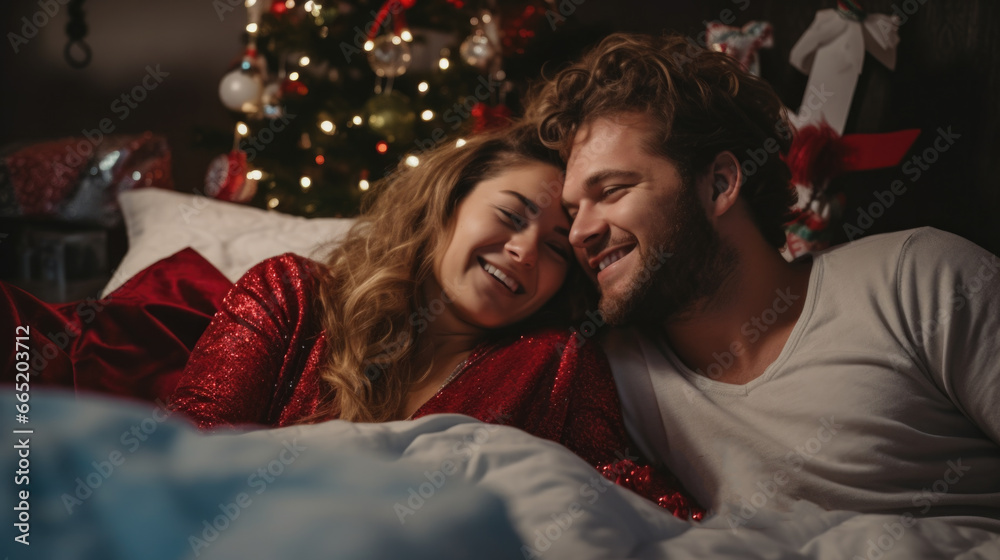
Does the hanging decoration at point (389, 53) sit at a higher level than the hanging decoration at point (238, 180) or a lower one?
higher

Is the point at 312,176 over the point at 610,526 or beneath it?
beneath

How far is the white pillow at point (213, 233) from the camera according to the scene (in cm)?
169

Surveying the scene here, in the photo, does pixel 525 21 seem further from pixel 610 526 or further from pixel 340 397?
pixel 610 526

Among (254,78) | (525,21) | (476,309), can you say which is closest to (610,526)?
(476,309)

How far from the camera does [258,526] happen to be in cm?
57

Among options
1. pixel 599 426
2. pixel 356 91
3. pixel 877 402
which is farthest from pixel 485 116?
pixel 877 402

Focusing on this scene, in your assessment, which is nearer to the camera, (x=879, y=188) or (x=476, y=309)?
(x=476, y=309)

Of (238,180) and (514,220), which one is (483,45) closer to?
(238,180)

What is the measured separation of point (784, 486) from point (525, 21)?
178 centimetres

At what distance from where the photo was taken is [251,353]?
1.23 m

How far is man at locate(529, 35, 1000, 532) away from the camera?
1.02 m

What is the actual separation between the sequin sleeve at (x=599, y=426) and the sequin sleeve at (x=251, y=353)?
486mm

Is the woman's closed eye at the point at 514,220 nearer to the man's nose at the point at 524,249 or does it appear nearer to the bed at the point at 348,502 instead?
the man's nose at the point at 524,249

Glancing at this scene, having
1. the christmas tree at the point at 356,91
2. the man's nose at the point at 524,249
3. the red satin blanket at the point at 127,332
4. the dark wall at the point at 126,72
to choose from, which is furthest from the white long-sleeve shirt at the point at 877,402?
the dark wall at the point at 126,72
